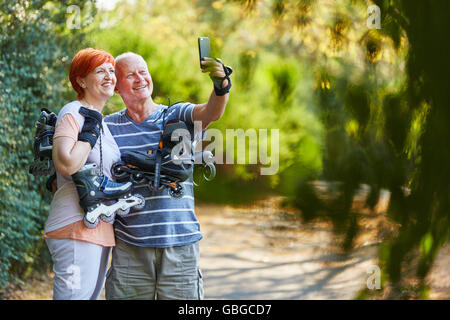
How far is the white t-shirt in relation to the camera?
1433 millimetres

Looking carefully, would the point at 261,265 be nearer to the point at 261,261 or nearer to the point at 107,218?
the point at 261,261

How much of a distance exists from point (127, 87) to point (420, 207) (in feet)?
3.19

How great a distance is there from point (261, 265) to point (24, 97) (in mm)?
2364

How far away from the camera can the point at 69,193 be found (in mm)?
1464

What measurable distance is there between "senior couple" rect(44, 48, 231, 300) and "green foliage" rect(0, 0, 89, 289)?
1.52m

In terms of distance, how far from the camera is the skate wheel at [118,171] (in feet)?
4.96

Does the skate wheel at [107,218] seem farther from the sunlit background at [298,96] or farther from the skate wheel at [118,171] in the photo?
the sunlit background at [298,96]

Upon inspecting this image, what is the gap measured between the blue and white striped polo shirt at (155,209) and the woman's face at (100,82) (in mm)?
148

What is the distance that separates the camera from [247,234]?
471 cm

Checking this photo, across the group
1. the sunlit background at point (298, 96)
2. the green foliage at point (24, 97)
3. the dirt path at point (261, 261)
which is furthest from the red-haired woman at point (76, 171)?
the dirt path at point (261, 261)

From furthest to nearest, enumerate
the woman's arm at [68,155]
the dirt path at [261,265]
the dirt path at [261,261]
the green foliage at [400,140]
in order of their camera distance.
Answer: the dirt path at [261,261] < the dirt path at [261,265] < the woman's arm at [68,155] < the green foliage at [400,140]

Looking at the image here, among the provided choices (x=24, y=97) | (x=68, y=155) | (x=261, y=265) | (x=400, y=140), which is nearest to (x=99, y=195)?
(x=68, y=155)

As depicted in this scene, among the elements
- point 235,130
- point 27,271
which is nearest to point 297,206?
point 235,130

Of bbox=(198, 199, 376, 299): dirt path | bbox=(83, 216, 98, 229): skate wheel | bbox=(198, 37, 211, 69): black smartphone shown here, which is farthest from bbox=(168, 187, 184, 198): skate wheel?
bbox=(198, 199, 376, 299): dirt path
